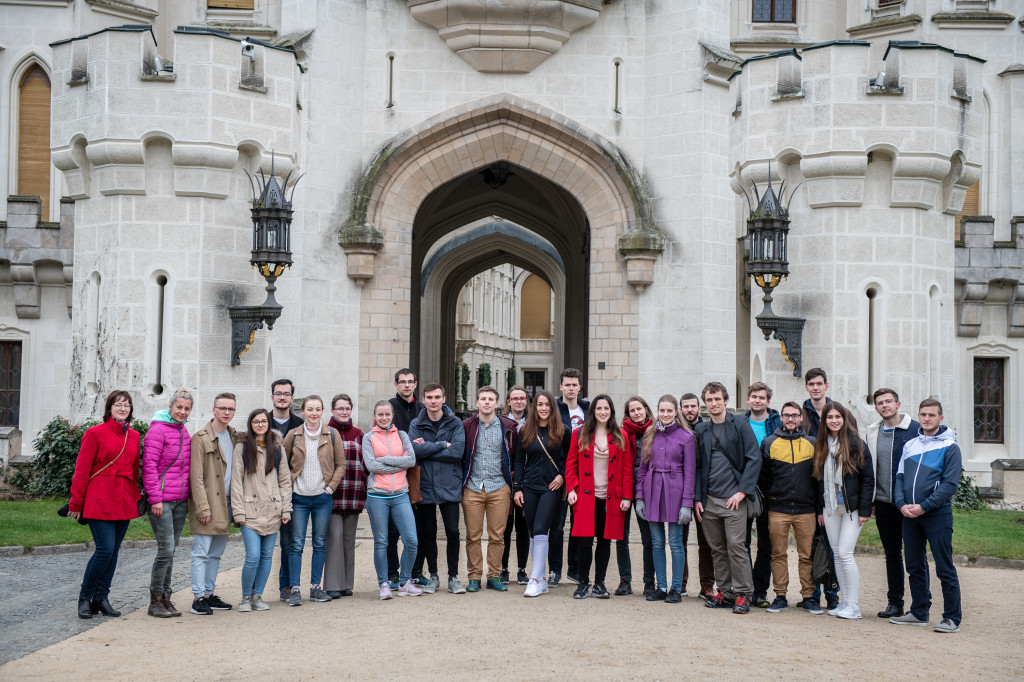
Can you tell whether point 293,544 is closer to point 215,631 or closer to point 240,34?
point 215,631

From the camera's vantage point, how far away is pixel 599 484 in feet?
27.0

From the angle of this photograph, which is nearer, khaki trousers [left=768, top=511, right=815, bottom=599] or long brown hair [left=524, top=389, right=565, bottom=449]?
khaki trousers [left=768, top=511, right=815, bottom=599]

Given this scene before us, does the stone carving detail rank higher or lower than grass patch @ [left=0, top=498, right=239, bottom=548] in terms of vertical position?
higher

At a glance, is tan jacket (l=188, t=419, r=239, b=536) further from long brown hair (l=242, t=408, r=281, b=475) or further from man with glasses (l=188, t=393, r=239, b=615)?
long brown hair (l=242, t=408, r=281, b=475)

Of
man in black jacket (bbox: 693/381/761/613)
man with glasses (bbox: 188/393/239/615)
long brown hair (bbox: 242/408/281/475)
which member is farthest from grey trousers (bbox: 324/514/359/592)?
man in black jacket (bbox: 693/381/761/613)

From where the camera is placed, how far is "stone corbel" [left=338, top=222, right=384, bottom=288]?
14055 mm

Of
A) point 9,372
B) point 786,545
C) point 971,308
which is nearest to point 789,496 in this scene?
point 786,545

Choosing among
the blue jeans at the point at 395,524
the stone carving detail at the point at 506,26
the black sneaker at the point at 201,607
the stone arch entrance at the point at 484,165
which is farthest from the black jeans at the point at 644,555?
the stone carving detail at the point at 506,26

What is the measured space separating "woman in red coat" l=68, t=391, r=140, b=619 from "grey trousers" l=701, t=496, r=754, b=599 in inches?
154

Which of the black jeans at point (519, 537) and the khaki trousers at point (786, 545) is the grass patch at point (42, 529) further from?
the khaki trousers at point (786, 545)

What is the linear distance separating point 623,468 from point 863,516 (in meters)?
1.68

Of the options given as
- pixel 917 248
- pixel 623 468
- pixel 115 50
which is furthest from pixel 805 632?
pixel 115 50

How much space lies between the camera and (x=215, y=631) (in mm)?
7051

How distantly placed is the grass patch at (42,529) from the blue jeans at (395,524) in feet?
10.9
